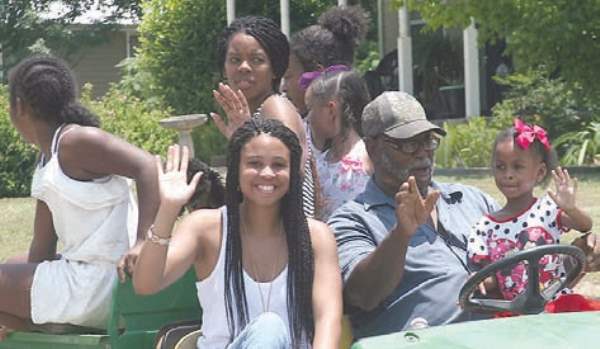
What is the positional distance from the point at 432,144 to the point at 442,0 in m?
9.21

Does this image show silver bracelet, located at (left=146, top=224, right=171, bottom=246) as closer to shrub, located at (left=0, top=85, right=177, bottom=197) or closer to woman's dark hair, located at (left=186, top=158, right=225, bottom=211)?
woman's dark hair, located at (left=186, top=158, right=225, bottom=211)

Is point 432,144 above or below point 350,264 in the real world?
above

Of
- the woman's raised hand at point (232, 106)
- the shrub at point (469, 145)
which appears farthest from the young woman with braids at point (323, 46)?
the shrub at point (469, 145)

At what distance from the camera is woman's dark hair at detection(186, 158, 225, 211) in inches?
188

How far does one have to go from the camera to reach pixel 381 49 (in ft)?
76.9

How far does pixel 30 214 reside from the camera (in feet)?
43.9

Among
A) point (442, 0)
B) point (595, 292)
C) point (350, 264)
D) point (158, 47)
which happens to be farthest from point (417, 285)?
point (158, 47)

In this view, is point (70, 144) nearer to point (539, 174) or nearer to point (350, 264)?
point (350, 264)

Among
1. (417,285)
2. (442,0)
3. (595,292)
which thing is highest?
(442,0)

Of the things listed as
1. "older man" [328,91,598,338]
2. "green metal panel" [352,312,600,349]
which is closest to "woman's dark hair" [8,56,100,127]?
"older man" [328,91,598,338]

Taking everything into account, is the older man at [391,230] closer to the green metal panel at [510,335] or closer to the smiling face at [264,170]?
the smiling face at [264,170]

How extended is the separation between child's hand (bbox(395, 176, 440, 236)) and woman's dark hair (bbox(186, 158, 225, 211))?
4.14 ft

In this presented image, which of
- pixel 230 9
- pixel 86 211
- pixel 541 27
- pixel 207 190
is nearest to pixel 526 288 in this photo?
pixel 207 190

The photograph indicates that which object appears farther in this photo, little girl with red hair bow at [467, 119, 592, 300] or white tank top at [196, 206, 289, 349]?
little girl with red hair bow at [467, 119, 592, 300]
